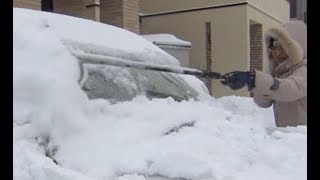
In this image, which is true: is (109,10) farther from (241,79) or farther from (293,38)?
(241,79)

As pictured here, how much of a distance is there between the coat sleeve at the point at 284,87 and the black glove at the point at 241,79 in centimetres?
3

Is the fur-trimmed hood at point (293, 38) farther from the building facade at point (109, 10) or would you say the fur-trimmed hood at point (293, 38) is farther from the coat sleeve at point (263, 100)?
the building facade at point (109, 10)

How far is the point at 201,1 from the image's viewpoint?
41.6 ft

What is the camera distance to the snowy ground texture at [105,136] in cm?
206

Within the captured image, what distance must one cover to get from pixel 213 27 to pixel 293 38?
890 cm

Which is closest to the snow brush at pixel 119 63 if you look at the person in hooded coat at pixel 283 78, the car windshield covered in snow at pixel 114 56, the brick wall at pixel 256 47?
the car windshield covered in snow at pixel 114 56

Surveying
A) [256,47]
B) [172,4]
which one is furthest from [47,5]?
[256,47]

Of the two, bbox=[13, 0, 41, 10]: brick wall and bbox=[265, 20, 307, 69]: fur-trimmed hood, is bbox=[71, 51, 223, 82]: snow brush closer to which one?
bbox=[265, 20, 307, 69]: fur-trimmed hood

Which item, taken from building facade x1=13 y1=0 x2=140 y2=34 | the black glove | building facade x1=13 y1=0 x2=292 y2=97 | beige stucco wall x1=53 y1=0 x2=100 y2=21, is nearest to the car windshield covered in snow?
the black glove

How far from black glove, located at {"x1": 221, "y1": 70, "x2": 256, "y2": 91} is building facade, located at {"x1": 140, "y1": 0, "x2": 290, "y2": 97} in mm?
8149

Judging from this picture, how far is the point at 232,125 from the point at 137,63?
2.09 ft

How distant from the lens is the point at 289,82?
3408 mm

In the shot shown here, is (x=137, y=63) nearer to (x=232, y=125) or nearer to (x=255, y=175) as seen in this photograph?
(x=232, y=125)
